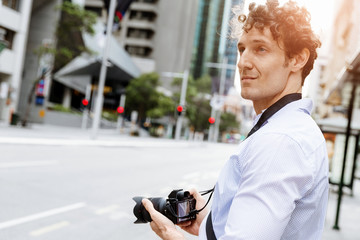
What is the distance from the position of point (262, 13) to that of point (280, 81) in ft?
0.81

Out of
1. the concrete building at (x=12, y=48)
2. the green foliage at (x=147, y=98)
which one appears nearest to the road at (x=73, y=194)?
the concrete building at (x=12, y=48)

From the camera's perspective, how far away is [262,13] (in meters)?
1.46

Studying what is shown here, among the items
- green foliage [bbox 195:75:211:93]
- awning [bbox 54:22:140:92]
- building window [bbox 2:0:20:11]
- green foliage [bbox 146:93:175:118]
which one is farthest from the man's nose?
green foliage [bbox 195:75:211:93]

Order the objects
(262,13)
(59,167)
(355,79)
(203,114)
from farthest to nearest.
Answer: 1. (203,114)
2. (59,167)
3. (355,79)
4. (262,13)

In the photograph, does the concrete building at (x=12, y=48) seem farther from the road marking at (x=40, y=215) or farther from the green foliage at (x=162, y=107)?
the road marking at (x=40, y=215)

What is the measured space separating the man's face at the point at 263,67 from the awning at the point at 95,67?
143 feet

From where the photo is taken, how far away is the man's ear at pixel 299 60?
4.93 feet

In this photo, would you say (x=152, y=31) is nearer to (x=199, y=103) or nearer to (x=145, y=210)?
(x=199, y=103)

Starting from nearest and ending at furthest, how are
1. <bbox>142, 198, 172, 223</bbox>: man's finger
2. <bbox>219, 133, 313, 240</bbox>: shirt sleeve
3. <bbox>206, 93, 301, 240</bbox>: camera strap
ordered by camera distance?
<bbox>219, 133, 313, 240</bbox>: shirt sleeve → <bbox>206, 93, 301, 240</bbox>: camera strap → <bbox>142, 198, 172, 223</bbox>: man's finger

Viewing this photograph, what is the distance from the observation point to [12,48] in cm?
3111

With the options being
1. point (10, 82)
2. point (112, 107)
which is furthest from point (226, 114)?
point (10, 82)

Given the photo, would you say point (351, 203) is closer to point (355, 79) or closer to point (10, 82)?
point (355, 79)

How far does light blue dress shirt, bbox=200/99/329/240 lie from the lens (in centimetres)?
117

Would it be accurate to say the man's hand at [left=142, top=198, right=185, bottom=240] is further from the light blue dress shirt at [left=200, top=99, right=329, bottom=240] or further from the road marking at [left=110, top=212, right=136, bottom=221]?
the road marking at [left=110, top=212, right=136, bottom=221]
